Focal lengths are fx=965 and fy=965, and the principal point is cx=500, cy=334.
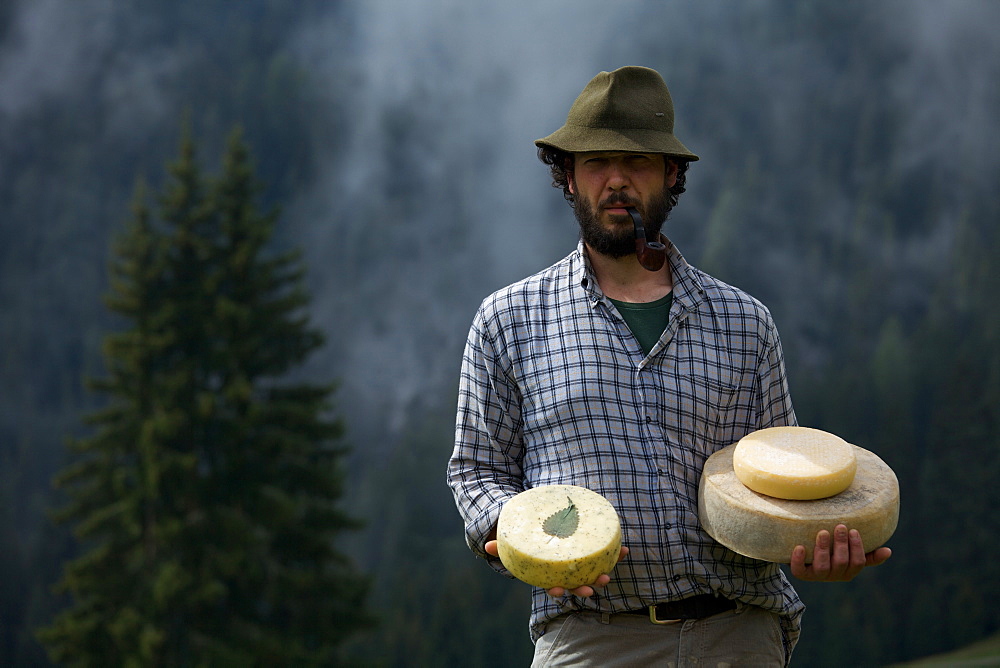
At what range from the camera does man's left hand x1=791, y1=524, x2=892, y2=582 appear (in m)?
1.95

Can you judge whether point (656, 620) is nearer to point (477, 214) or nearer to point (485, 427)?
point (485, 427)

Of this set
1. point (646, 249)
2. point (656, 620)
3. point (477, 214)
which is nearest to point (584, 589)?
point (656, 620)

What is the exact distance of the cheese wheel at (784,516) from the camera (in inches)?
77.3

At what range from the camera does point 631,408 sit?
216 centimetres

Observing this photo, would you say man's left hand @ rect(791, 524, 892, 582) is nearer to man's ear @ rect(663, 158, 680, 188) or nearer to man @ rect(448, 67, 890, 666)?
man @ rect(448, 67, 890, 666)

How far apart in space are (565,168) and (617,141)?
273mm

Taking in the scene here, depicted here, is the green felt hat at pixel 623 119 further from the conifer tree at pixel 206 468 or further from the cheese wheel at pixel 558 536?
the conifer tree at pixel 206 468

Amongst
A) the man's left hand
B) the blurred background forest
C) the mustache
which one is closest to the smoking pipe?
the mustache

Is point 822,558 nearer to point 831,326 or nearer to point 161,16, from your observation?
point 831,326

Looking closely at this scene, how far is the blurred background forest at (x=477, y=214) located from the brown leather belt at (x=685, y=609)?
33.0ft

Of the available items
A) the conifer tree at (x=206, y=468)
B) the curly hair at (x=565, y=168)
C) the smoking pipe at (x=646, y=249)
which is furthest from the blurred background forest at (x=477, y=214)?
the smoking pipe at (x=646, y=249)

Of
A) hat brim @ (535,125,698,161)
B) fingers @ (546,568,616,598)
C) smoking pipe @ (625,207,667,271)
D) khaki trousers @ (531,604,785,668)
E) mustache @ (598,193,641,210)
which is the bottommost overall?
khaki trousers @ (531,604,785,668)

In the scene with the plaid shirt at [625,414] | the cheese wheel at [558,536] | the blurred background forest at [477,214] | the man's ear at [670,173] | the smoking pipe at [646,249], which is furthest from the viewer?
the blurred background forest at [477,214]

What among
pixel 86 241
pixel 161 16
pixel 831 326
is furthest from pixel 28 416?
pixel 831 326
